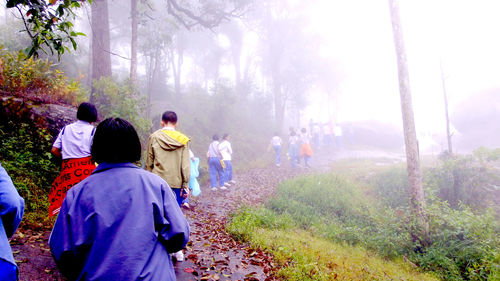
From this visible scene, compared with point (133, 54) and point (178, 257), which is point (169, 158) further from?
point (133, 54)

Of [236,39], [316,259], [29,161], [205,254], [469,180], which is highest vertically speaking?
[236,39]

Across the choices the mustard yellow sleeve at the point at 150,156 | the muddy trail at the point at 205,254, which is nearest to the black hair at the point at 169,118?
the mustard yellow sleeve at the point at 150,156

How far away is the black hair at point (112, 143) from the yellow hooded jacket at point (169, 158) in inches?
92.9

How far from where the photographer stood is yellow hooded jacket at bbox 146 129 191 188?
4086 mm

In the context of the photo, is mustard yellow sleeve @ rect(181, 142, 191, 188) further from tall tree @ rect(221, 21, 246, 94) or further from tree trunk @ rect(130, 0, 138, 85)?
tall tree @ rect(221, 21, 246, 94)

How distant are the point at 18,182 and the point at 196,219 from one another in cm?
375

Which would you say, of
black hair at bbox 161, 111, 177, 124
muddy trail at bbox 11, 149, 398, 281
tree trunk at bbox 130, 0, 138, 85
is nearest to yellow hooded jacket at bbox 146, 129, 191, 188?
black hair at bbox 161, 111, 177, 124

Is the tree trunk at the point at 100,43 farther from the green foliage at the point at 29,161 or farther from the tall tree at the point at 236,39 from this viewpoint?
the tall tree at the point at 236,39

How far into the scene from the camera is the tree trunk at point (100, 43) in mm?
10094

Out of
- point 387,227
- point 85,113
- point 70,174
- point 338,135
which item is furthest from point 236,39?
point 70,174

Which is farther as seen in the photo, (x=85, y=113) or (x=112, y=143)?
(x=85, y=113)

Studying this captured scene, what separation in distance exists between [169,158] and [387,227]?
623cm

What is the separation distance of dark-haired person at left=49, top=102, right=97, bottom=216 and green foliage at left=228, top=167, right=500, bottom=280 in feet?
11.0

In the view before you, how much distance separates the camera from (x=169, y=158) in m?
4.15
